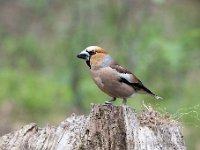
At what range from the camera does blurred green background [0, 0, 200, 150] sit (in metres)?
12.7

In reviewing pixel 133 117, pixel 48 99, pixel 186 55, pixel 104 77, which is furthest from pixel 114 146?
pixel 48 99

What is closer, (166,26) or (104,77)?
(104,77)

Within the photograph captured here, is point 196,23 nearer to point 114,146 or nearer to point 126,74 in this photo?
point 126,74

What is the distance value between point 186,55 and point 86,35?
102 inches

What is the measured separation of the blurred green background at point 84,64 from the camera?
1270 cm

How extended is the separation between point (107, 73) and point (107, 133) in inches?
53.7

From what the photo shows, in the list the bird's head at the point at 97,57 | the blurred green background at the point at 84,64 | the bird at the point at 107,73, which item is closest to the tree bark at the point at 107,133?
the bird at the point at 107,73

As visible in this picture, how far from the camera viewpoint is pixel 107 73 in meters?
7.77

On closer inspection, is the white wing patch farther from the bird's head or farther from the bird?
the bird's head

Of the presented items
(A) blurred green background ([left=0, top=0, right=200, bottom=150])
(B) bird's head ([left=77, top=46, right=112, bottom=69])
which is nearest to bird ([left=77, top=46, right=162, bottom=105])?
(B) bird's head ([left=77, top=46, right=112, bottom=69])

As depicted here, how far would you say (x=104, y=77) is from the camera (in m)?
7.72

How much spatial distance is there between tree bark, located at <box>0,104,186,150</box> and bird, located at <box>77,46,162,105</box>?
698 millimetres

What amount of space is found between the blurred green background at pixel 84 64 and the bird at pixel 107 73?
3732 mm

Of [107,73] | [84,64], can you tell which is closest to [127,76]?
[107,73]
